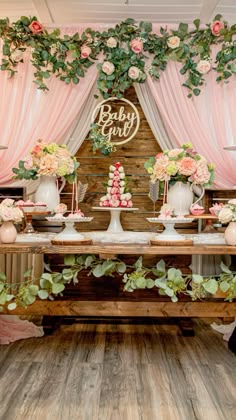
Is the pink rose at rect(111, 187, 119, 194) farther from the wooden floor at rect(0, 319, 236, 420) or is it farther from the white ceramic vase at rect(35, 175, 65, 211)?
the wooden floor at rect(0, 319, 236, 420)

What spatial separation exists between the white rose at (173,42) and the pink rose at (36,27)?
1.12 meters

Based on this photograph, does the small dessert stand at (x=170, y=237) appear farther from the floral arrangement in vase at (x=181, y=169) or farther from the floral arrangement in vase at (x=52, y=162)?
the floral arrangement in vase at (x=52, y=162)

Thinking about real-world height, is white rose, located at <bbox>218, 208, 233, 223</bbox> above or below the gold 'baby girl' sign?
below

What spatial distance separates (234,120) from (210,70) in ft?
1.63

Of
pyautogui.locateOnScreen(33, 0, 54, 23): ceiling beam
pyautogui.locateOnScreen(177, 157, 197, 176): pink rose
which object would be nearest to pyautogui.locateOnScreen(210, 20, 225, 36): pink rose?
pyautogui.locateOnScreen(33, 0, 54, 23): ceiling beam

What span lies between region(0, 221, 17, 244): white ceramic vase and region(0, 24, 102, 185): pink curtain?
1.42 meters

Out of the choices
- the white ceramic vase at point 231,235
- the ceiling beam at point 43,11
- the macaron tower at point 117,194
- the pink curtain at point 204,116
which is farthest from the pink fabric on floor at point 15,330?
the ceiling beam at point 43,11

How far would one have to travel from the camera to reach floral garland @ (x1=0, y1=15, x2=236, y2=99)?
12.4ft

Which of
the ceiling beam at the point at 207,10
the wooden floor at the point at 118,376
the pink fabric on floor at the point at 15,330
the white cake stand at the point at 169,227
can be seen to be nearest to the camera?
the wooden floor at the point at 118,376

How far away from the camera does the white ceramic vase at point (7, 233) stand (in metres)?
2.41

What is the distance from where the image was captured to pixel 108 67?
377 centimetres

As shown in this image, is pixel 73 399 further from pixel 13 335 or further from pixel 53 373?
pixel 13 335

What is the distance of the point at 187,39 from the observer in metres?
3.87

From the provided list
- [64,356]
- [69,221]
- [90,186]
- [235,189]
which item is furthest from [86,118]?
[64,356]
